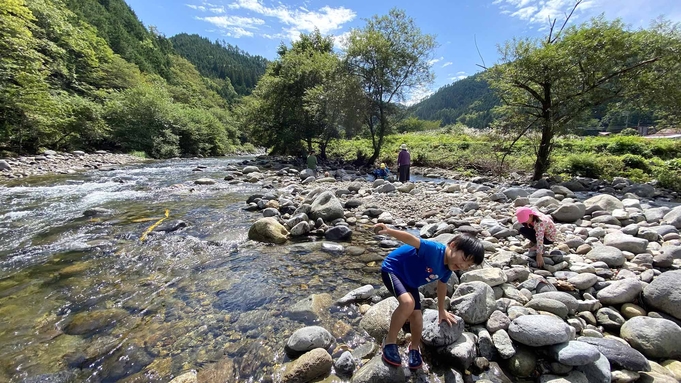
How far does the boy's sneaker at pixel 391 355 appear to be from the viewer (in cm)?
289

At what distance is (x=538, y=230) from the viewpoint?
5094 mm

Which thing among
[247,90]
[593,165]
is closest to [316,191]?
[593,165]

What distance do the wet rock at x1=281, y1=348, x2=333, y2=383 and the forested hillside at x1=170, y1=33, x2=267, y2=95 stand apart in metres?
115

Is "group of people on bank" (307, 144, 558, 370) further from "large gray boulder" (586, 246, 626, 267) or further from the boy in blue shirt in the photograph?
"large gray boulder" (586, 246, 626, 267)

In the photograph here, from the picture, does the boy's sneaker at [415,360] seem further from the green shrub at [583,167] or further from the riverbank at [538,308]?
the green shrub at [583,167]

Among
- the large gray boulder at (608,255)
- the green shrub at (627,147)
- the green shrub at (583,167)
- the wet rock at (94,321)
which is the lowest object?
the wet rock at (94,321)

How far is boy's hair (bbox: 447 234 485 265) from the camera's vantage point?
2.64m

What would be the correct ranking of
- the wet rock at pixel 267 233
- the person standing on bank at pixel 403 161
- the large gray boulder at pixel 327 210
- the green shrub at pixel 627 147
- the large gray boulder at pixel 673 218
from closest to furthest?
the large gray boulder at pixel 673 218 → the wet rock at pixel 267 233 → the large gray boulder at pixel 327 210 → the person standing on bank at pixel 403 161 → the green shrub at pixel 627 147

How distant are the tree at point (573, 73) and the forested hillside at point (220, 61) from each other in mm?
106760

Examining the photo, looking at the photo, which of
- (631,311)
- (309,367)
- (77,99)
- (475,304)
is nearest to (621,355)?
(631,311)

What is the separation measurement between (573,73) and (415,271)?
13.0 metres

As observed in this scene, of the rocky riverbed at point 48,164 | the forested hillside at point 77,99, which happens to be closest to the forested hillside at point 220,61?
the forested hillside at point 77,99

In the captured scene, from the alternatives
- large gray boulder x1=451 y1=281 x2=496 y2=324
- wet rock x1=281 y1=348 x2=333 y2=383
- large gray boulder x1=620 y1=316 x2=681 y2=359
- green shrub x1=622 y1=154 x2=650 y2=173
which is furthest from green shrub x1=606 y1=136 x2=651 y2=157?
wet rock x1=281 y1=348 x2=333 y2=383

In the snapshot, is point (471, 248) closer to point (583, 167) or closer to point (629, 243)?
point (629, 243)
